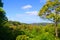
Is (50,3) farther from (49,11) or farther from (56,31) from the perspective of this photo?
(56,31)

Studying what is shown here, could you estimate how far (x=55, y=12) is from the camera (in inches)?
1230

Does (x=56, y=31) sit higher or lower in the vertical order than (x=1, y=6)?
lower

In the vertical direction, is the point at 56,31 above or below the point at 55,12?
below

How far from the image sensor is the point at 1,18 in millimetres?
25484

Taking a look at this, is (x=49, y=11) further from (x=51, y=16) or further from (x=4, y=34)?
(x=4, y=34)

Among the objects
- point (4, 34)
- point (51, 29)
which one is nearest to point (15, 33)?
point (4, 34)

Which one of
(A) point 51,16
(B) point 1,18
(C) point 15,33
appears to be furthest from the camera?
(A) point 51,16

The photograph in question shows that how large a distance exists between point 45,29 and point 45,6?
2.86m

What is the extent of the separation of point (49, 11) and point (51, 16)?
71 centimetres

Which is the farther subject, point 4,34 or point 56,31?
point 56,31

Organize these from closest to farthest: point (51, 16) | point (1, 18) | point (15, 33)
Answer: point (1, 18) < point (15, 33) < point (51, 16)

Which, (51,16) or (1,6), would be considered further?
(51,16)

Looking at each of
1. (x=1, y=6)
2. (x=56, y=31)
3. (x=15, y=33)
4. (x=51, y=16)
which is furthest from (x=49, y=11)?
(x=1, y=6)

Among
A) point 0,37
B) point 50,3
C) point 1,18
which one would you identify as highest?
point 50,3
